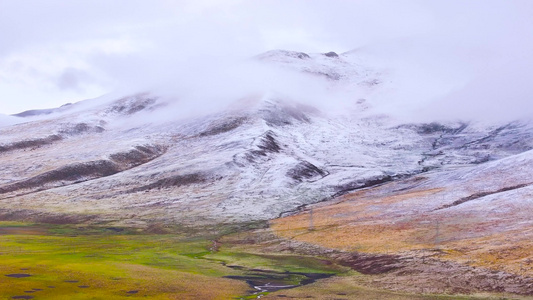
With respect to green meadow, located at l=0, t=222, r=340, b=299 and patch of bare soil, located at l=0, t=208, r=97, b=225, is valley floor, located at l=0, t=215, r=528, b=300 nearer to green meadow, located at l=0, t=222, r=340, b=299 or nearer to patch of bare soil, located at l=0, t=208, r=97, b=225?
green meadow, located at l=0, t=222, r=340, b=299

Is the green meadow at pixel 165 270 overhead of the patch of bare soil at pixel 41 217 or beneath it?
beneath

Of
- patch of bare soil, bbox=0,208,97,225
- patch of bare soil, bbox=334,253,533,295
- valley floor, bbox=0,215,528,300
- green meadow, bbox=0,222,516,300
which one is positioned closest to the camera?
green meadow, bbox=0,222,516,300

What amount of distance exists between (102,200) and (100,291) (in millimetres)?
114805

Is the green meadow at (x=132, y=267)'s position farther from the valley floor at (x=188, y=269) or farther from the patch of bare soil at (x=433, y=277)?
the patch of bare soil at (x=433, y=277)

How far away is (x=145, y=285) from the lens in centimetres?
4700

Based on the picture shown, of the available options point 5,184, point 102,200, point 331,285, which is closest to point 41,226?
point 102,200

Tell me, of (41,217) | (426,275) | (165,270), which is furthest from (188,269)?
(41,217)

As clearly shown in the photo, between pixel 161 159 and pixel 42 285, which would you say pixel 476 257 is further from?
pixel 161 159

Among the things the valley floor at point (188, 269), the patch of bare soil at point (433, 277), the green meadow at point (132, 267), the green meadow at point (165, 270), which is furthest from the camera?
the patch of bare soil at point (433, 277)

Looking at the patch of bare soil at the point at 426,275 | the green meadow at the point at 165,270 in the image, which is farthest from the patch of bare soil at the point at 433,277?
the green meadow at the point at 165,270

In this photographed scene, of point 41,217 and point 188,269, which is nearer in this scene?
point 188,269

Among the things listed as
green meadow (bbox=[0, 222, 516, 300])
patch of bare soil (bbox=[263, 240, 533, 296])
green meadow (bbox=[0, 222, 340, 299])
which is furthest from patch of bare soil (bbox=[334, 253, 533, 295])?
green meadow (bbox=[0, 222, 340, 299])

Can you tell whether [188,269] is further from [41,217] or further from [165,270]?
[41,217]

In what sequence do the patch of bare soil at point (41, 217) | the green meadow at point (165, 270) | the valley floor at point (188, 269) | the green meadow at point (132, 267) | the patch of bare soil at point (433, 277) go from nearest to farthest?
the green meadow at point (132, 267)
the green meadow at point (165, 270)
the valley floor at point (188, 269)
the patch of bare soil at point (433, 277)
the patch of bare soil at point (41, 217)
